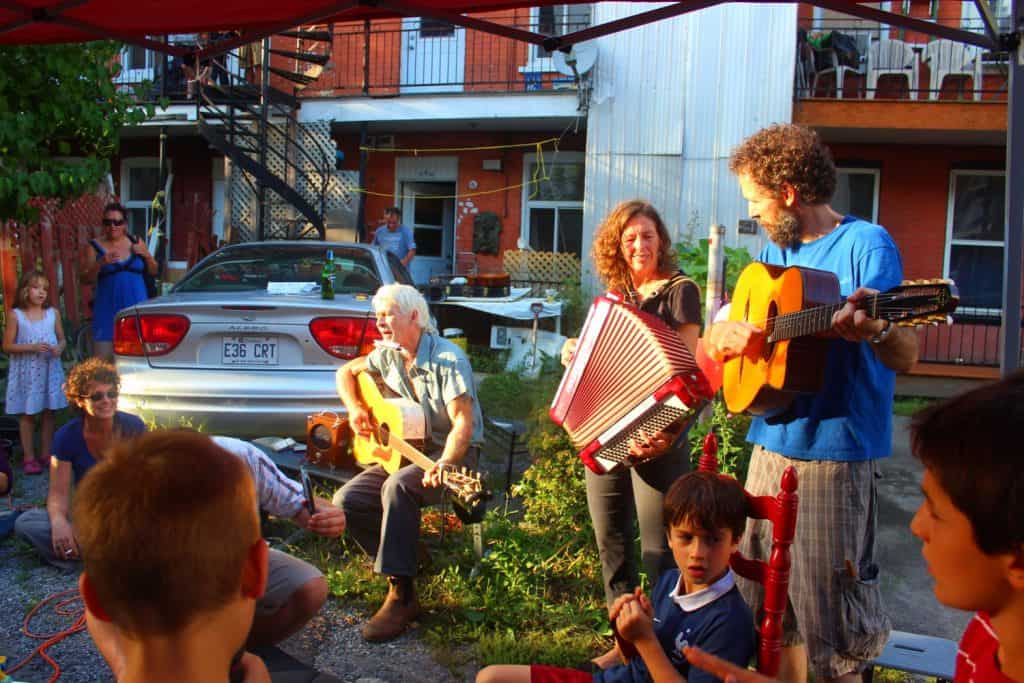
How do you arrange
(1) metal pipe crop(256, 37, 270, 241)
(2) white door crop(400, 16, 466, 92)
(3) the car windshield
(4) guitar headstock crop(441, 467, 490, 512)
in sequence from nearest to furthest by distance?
(4) guitar headstock crop(441, 467, 490, 512)
(3) the car windshield
(1) metal pipe crop(256, 37, 270, 241)
(2) white door crop(400, 16, 466, 92)

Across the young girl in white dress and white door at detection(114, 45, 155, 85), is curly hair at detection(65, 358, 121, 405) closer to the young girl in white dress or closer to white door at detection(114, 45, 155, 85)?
the young girl in white dress

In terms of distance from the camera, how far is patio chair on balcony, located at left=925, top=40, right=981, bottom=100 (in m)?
11.8

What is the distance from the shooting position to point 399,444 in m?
4.07

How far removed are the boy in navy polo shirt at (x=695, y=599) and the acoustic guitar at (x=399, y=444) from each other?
1.32m

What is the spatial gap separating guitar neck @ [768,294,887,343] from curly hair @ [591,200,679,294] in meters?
0.96

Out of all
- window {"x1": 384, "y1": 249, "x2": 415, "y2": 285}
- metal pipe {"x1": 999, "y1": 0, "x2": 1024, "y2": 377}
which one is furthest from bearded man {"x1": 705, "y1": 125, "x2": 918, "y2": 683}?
window {"x1": 384, "y1": 249, "x2": 415, "y2": 285}

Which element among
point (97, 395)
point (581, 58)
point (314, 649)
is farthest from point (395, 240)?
point (314, 649)

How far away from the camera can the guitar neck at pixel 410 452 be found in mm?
3990

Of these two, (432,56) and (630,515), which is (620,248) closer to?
(630,515)

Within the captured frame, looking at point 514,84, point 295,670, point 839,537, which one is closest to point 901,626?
point 839,537

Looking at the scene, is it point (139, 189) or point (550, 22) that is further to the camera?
point (139, 189)

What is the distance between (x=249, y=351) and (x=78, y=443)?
1481mm

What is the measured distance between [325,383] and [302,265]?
1.26 m

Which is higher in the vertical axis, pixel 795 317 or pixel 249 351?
pixel 795 317
